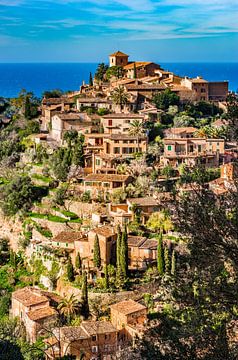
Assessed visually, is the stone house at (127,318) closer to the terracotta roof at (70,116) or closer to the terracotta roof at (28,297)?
the terracotta roof at (28,297)

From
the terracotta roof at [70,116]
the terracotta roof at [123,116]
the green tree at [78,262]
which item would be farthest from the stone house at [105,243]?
the terracotta roof at [70,116]

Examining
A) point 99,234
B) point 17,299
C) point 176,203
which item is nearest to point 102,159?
point 99,234

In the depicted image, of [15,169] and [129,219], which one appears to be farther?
[15,169]

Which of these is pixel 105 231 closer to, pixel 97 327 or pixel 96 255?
pixel 96 255

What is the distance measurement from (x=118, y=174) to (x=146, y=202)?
14.1 ft

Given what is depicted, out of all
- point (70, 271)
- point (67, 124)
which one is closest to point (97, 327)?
point (70, 271)

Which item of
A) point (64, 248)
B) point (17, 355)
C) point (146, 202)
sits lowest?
point (17, 355)

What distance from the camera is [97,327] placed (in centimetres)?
2545

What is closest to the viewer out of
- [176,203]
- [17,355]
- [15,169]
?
[176,203]

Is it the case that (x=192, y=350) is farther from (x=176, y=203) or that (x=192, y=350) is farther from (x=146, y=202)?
(x=146, y=202)

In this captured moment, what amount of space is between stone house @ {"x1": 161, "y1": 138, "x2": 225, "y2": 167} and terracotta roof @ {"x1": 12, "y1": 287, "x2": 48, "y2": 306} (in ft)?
37.5

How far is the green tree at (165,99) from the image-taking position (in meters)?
46.1

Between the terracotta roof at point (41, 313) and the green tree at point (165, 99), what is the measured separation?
72.3 feet

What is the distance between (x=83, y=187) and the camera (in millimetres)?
35312
